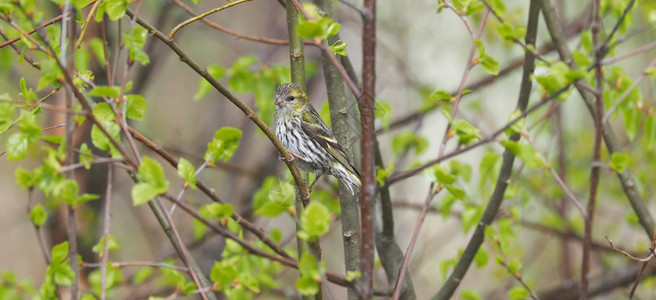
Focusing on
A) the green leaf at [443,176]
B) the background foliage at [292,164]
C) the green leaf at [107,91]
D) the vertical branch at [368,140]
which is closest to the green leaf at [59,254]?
the background foliage at [292,164]

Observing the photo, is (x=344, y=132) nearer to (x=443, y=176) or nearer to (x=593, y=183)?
(x=443, y=176)

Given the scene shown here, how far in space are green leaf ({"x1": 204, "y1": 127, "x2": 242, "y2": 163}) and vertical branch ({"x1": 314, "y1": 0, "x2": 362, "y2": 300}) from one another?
0.55 m

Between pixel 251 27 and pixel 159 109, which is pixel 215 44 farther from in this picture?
pixel 159 109

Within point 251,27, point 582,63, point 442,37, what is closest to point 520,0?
point 442,37

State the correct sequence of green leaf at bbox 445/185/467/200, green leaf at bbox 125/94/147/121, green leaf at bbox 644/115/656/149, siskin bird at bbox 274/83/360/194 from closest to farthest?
1. green leaf at bbox 125/94/147/121
2. green leaf at bbox 445/185/467/200
3. green leaf at bbox 644/115/656/149
4. siskin bird at bbox 274/83/360/194

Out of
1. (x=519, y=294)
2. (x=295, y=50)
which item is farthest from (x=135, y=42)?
(x=519, y=294)

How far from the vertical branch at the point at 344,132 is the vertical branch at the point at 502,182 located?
0.49 m

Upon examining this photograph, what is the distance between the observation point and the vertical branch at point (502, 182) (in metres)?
2.63

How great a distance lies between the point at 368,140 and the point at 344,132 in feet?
4.30

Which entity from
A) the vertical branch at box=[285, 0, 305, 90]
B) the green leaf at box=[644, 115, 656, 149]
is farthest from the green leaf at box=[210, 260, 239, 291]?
the green leaf at box=[644, 115, 656, 149]

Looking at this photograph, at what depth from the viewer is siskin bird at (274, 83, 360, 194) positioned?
3.17 metres

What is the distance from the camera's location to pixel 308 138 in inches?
141

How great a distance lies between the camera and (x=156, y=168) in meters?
1.57

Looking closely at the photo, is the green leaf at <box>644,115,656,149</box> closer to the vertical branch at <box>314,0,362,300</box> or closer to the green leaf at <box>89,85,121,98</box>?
the vertical branch at <box>314,0,362,300</box>
